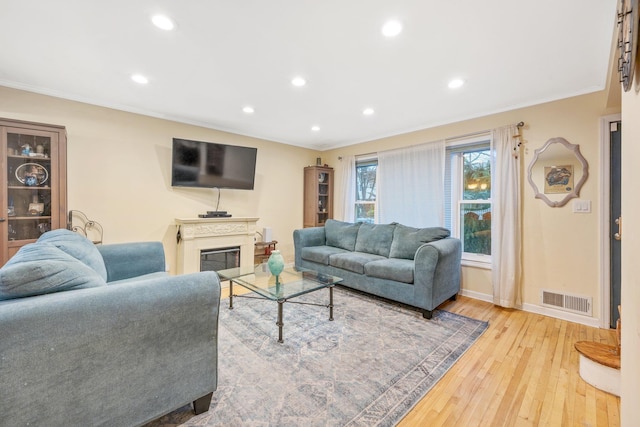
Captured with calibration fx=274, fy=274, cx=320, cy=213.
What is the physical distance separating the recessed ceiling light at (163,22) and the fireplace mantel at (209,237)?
2.33 metres

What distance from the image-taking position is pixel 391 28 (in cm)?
178

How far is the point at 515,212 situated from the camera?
2980 mm

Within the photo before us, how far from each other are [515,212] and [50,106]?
5088 millimetres

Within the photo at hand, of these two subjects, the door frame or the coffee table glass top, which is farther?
the door frame

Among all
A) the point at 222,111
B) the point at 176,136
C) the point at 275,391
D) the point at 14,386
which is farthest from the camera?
the point at 176,136

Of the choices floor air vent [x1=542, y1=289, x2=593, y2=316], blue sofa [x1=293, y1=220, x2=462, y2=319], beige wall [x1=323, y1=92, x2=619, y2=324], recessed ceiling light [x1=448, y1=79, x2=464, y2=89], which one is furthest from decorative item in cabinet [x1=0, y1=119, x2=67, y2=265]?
floor air vent [x1=542, y1=289, x2=593, y2=316]

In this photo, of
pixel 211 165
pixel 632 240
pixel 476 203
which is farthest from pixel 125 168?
pixel 476 203

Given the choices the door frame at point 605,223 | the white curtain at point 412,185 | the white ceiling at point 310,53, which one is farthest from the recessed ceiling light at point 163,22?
the door frame at point 605,223

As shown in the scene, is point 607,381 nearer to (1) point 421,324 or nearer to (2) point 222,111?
(1) point 421,324

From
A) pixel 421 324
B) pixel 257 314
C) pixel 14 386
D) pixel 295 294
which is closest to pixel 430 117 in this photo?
pixel 421 324

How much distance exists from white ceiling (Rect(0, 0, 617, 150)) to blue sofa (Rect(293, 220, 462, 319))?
5.09 ft

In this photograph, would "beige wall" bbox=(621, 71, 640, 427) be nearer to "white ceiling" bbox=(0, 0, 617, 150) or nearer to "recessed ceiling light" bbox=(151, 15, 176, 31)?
"white ceiling" bbox=(0, 0, 617, 150)

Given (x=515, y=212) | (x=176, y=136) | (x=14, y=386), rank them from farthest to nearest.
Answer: (x=176, y=136) < (x=515, y=212) < (x=14, y=386)

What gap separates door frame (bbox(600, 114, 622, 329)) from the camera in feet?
8.24
